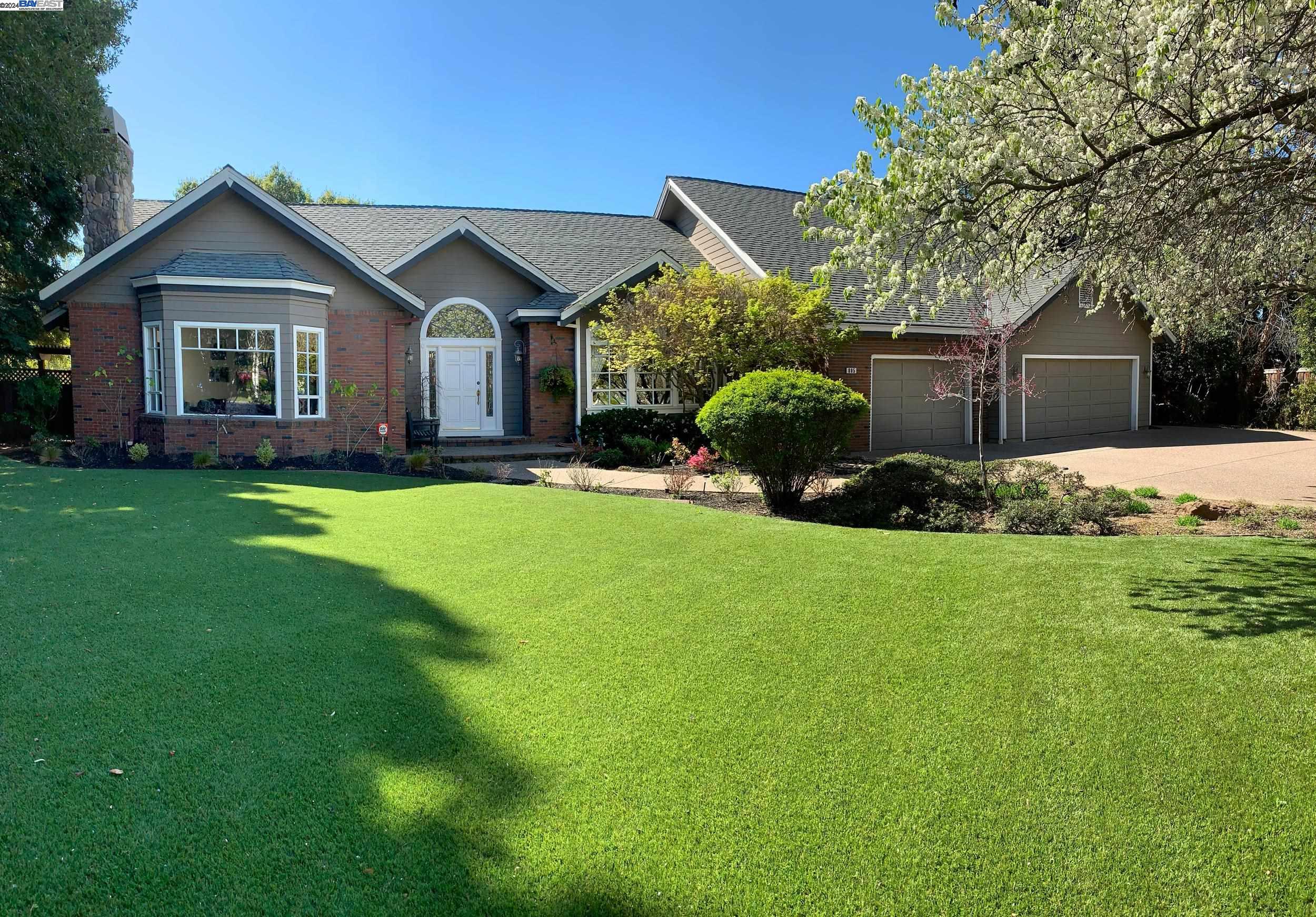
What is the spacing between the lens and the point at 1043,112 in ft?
20.4

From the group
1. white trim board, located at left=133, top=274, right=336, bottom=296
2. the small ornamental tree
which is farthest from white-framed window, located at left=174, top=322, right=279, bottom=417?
the small ornamental tree

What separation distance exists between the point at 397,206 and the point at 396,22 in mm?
6207

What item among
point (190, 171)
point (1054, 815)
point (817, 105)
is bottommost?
point (1054, 815)

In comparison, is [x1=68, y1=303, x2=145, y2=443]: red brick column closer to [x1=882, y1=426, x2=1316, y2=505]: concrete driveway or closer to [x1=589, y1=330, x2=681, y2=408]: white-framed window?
[x1=589, y1=330, x2=681, y2=408]: white-framed window

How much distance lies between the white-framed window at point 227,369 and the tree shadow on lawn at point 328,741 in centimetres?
841

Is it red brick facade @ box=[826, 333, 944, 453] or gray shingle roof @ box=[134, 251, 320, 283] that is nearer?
gray shingle roof @ box=[134, 251, 320, 283]

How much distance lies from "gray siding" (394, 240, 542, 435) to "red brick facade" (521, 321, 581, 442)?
47 cm

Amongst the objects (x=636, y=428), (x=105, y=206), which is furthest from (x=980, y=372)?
(x=105, y=206)

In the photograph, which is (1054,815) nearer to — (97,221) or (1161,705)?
(1161,705)

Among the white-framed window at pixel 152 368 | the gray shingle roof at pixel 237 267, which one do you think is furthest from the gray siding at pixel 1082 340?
the white-framed window at pixel 152 368

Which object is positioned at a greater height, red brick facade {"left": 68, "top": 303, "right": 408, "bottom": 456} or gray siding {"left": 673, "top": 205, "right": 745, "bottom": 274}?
gray siding {"left": 673, "top": 205, "right": 745, "bottom": 274}

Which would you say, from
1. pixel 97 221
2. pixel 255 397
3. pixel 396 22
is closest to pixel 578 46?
pixel 396 22

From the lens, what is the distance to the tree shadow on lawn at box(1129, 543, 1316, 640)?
5.30m

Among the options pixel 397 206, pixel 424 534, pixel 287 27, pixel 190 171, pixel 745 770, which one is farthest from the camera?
pixel 190 171
